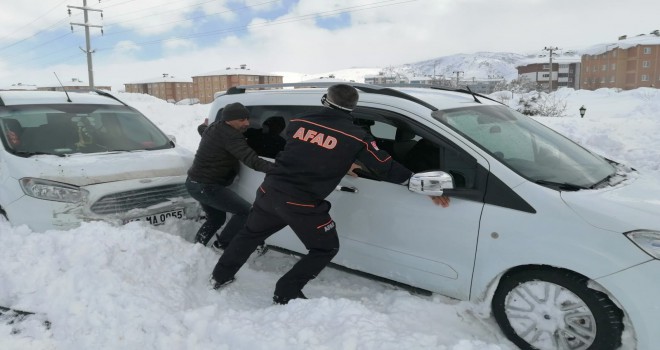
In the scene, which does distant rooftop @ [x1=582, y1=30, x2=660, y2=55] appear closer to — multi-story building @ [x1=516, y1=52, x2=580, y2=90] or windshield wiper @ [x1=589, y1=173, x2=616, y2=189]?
multi-story building @ [x1=516, y1=52, x2=580, y2=90]

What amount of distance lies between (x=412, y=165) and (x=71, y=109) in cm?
409

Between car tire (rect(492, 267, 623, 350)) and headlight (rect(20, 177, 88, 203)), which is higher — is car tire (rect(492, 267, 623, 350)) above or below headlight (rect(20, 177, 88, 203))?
below

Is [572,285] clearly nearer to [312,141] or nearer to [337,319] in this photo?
[337,319]

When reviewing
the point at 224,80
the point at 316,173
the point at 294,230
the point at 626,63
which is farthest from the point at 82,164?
the point at 626,63

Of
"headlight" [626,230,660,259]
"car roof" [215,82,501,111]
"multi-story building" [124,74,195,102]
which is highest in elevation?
"multi-story building" [124,74,195,102]

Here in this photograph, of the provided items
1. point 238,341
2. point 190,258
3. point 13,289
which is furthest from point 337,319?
point 13,289

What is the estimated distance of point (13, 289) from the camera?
3227mm

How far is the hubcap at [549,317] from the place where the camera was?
2639mm

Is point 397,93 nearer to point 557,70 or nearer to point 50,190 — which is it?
point 50,190

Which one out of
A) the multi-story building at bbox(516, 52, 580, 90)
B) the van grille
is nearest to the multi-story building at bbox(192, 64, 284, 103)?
the van grille

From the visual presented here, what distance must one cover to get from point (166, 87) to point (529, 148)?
91.0 m

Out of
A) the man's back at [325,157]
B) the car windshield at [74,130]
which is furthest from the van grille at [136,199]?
the man's back at [325,157]

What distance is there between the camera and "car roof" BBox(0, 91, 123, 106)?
16.6 feet

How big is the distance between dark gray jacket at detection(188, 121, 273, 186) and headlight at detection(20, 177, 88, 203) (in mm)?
1015
